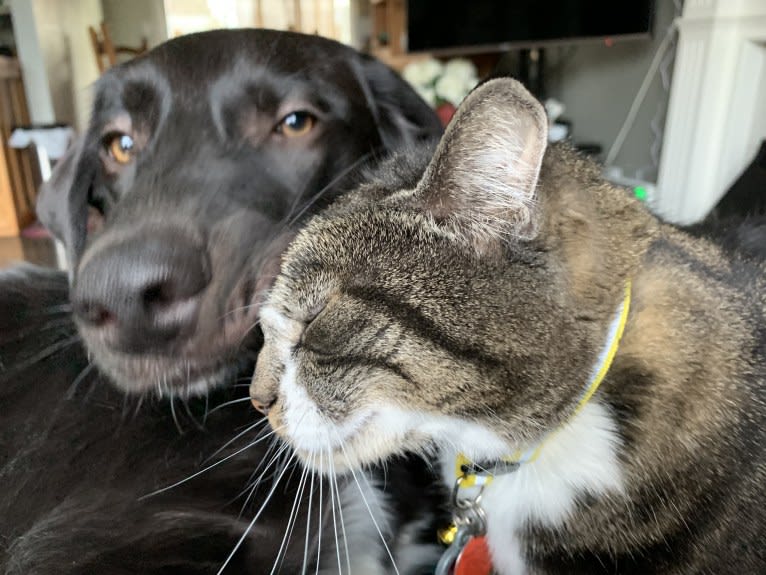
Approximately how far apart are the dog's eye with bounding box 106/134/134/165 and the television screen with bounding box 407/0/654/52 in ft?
6.66

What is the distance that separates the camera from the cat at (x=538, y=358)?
553mm

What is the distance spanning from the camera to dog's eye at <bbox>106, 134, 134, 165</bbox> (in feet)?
3.09

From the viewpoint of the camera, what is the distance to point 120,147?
0.97 m

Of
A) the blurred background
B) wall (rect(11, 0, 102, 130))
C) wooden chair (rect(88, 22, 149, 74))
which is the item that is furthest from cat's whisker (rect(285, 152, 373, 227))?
wooden chair (rect(88, 22, 149, 74))

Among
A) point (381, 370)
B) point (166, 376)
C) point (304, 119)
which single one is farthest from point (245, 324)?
point (304, 119)

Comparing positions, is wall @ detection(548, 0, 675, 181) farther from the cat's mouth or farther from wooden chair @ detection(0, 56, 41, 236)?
wooden chair @ detection(0, 56, 41, 236)

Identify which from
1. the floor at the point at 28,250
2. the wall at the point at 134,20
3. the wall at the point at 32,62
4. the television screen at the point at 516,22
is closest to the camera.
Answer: the television screen at the point at 516,22

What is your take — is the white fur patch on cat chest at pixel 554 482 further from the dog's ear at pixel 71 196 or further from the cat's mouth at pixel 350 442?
the dog's ear at pixel 71 196

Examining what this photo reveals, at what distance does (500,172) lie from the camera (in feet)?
1.73

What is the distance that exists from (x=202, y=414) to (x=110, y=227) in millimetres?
265

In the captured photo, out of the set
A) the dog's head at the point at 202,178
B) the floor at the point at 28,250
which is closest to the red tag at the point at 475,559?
the dog's head at the point at 202,178

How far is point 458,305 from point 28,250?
363cm

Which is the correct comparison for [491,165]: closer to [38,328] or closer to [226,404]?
[226,404]

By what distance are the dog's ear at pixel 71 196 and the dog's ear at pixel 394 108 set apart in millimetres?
490
